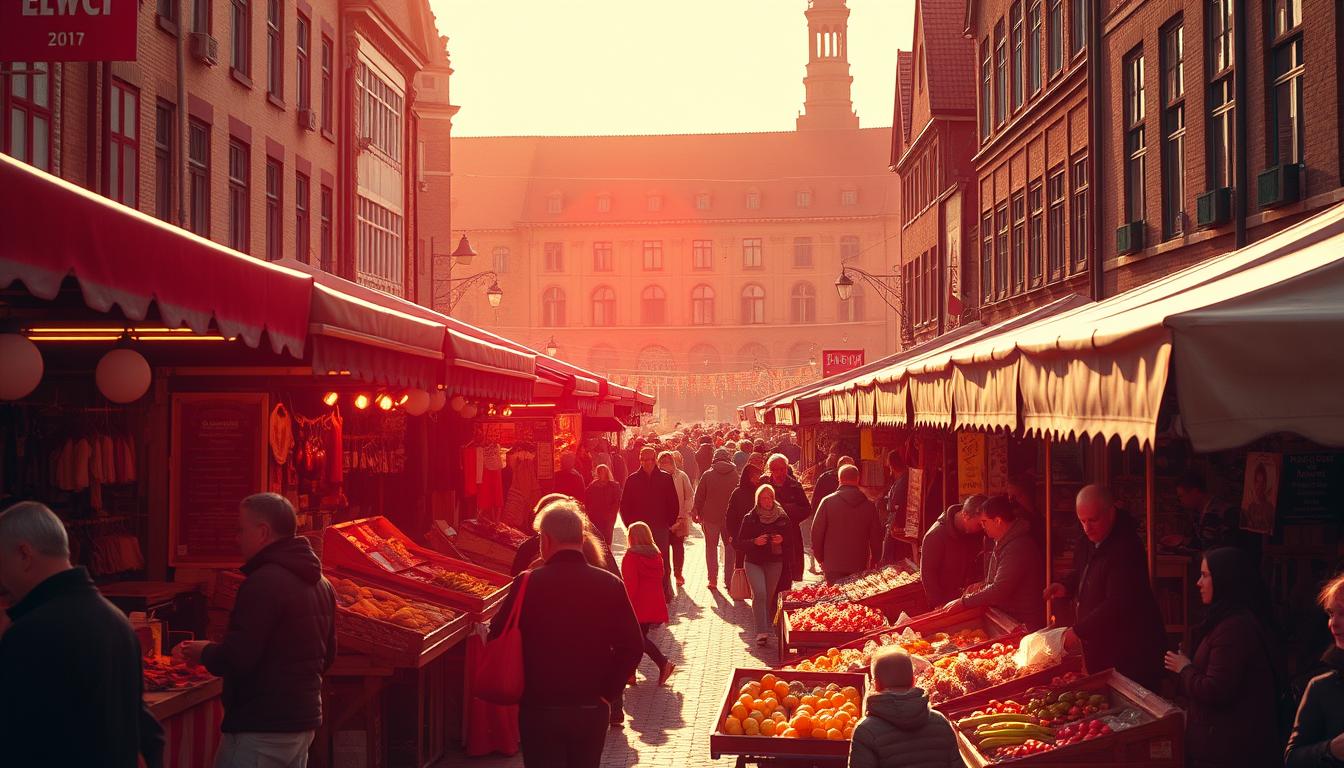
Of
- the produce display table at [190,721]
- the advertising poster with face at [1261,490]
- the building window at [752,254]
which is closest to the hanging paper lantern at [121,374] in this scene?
the produce display table at [190,721]

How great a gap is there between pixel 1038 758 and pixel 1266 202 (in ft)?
25.8

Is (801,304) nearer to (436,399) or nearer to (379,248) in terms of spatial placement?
(379,248)

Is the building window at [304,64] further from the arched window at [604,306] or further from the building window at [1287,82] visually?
the arched window at [604,306]

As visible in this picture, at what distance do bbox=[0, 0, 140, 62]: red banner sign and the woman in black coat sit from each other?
781 centimetres

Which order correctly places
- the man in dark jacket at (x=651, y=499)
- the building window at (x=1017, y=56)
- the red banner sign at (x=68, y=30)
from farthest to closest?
the building window at (x=1017, y=56) → the man in dark jacket at (x=651, y=499) → the red banner sign at (x=68, y=30)

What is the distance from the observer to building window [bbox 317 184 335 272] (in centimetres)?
2569

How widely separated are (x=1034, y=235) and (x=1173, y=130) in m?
7.58

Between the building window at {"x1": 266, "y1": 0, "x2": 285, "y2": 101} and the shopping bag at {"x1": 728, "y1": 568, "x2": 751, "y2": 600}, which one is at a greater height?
the building window at {"x1": 266, "y1": 0, "x2": 285, "y2": 101}

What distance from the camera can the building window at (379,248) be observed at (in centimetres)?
2814

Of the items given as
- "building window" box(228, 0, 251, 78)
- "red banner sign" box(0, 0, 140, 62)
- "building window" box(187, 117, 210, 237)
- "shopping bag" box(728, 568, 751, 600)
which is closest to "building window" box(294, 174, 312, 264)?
"building window" box(228, 0, 251, 78)

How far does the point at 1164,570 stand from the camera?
11031 millimetres

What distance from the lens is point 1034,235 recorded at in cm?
2366

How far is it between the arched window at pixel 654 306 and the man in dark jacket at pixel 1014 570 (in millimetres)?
84025

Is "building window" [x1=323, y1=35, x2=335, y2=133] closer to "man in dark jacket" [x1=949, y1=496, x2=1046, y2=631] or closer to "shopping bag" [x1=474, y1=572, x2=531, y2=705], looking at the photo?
"man in dark jacket" [x1=949, y1=496, x2=1046, y2=631]
